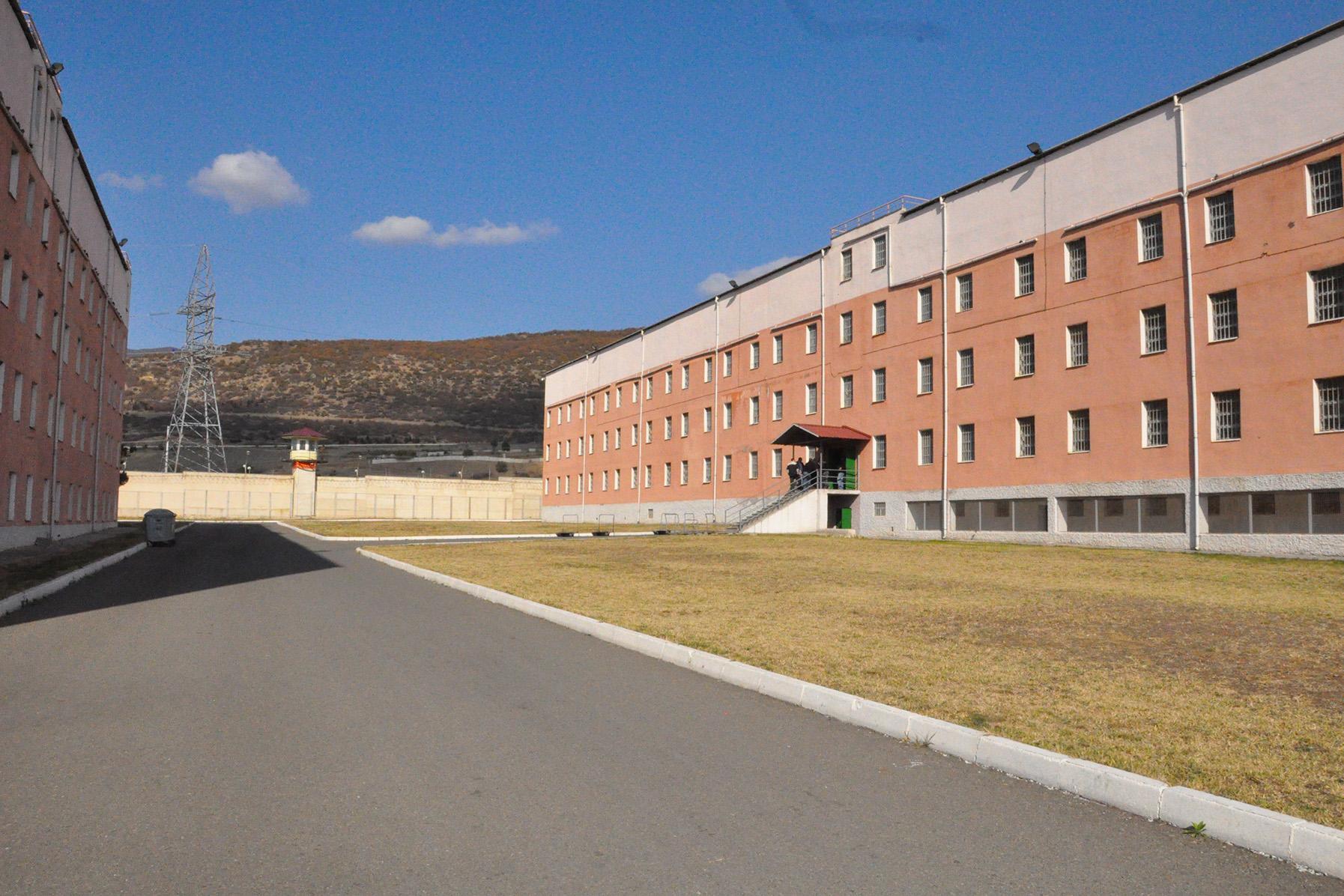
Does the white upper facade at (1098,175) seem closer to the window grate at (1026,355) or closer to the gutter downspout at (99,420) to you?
the window grate at (1026,355)

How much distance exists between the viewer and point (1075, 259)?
33344mm

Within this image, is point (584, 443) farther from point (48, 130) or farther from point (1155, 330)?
point (1155, 330)

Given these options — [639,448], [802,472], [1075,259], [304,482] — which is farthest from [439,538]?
[304,482]

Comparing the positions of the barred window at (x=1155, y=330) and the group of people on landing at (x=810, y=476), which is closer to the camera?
the barred window at (x=1155, y=330)

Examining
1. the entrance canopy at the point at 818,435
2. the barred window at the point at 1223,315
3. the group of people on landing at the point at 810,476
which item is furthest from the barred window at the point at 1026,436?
the group of people on landing at the point at 810,476

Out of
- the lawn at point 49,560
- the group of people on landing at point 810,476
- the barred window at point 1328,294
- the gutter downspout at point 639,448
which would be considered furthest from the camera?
the gutter downspout at point 639,448

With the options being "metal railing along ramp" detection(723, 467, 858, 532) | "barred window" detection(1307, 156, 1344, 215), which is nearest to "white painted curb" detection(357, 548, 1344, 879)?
"barred window" detection(1307, 156, 1344, 215)

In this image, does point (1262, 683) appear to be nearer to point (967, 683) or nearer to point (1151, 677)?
point (1151, 677)

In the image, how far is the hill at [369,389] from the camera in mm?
131750

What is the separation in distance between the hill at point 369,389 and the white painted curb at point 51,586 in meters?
102

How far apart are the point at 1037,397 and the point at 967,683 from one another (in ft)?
93.2

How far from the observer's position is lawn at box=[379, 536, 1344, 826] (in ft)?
20.0

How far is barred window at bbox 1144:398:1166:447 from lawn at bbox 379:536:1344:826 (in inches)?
253

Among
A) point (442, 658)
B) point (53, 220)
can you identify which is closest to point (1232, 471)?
point (442, 658)
